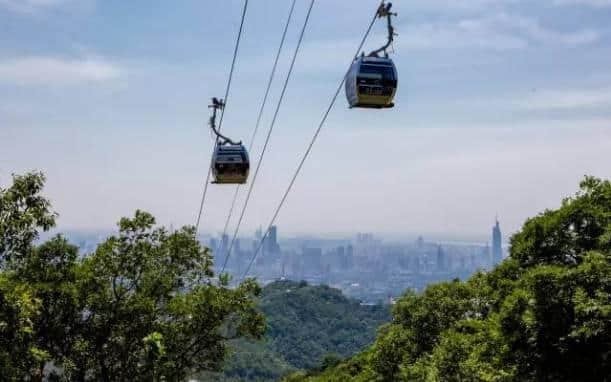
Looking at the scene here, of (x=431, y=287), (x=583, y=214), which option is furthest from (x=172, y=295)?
(x=431, y=287)

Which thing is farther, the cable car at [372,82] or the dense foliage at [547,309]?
the cable car at [372,82]

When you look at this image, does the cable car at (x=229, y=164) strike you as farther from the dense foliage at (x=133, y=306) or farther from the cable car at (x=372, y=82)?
the cable car at (x=372, y=82)

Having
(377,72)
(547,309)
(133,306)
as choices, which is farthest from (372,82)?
(133,306)

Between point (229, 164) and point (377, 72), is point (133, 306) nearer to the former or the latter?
point (229, 164)

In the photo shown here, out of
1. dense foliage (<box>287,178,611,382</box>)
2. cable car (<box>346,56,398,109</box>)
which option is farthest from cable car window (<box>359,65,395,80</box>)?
dense foliage (<box>287,178,611,382</box>)

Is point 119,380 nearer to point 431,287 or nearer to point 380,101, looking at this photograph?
point 380,101

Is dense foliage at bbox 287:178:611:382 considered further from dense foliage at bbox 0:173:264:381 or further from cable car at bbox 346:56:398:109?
dense foliage at bbox 0:173:264:381

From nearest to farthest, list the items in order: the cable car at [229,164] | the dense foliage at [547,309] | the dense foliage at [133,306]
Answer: the dense foliage at [547,309] < the dense foliage at [133,306] < the cable car at [229,164]

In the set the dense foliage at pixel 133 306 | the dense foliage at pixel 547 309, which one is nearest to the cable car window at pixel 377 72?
the dense foliage at pixel 547 309
